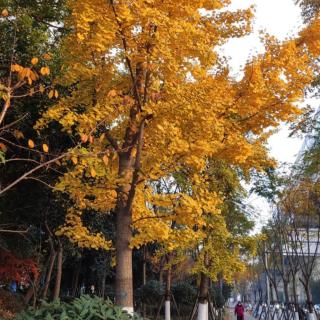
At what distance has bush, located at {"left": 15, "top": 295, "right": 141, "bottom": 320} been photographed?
454 centimetres

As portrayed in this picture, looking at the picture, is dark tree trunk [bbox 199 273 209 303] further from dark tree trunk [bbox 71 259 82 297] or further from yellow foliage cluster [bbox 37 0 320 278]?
dark tree trunk [bbox 71 259 82 297]

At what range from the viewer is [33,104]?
31.9 feet

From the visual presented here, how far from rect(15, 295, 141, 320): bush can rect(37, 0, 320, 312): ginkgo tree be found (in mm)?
1853

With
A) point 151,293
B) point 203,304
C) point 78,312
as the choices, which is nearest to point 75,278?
point 151,293

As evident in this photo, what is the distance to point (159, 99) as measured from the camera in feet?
23.9

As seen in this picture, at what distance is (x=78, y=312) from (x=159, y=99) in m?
3.75

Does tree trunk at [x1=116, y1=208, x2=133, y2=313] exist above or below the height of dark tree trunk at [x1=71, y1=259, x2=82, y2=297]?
below

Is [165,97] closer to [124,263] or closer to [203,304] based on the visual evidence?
[124,263]

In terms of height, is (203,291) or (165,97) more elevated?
(165,97)

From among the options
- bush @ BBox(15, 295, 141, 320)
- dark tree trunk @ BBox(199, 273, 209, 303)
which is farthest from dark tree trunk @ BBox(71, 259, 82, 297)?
bush @ BBox(15, 295, 141, 320)

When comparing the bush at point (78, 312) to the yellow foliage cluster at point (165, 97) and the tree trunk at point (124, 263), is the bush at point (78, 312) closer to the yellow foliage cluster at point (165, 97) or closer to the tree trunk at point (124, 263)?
the yellow foliage cluster at point (165, 97)

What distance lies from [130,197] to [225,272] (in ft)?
16.9

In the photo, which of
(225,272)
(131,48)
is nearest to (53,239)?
(225,272)

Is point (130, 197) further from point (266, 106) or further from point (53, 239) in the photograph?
point (53, 239)
